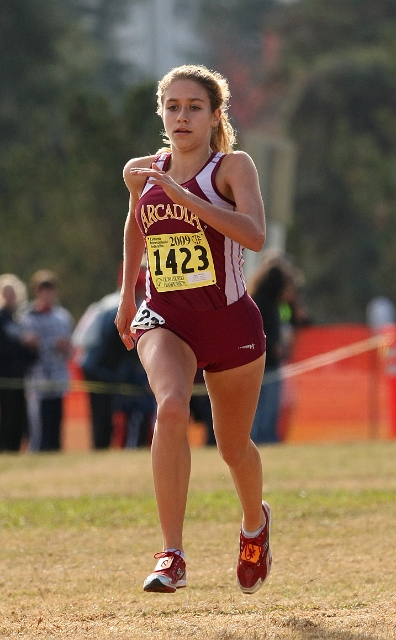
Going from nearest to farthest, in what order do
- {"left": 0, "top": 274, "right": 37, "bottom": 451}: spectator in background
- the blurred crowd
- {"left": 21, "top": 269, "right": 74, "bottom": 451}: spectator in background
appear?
1. the blurred crowd
2. {"left": 0, "top": 274, "right": 37, "bottom": 451}: spectator in background
3. {"left": 21, "top": 269, "right": 74, "bottom": 451}: spectator in background

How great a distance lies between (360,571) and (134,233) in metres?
1.87

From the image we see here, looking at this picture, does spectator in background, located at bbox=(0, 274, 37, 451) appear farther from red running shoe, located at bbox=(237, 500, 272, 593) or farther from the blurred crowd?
red running shoe, located at bbox=(237, 500, 272, 593)

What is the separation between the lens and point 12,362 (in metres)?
13.4

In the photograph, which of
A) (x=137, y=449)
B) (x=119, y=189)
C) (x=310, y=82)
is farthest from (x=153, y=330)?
(x=310, y=82)

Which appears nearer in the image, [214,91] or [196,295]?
[196,295]

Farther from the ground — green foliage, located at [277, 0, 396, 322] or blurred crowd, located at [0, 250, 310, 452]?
green foliage, located at [277, 0, 396, 322]

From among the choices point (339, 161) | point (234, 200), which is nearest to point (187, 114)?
point (234, 200)

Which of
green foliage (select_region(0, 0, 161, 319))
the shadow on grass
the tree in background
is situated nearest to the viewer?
the shadow on grass

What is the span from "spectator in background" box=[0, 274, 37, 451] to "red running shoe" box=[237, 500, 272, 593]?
8.25 meters

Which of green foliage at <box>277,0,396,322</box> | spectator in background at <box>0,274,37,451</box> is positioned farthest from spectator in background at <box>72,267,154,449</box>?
green foliage at <box>277,0,396,322</box>

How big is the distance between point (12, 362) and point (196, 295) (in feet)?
28.6

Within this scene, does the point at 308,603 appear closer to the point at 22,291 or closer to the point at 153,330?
the point at 153,330

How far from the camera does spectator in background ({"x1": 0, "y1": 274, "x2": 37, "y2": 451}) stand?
13.2 meters

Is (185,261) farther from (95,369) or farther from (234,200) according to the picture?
(95,369)
